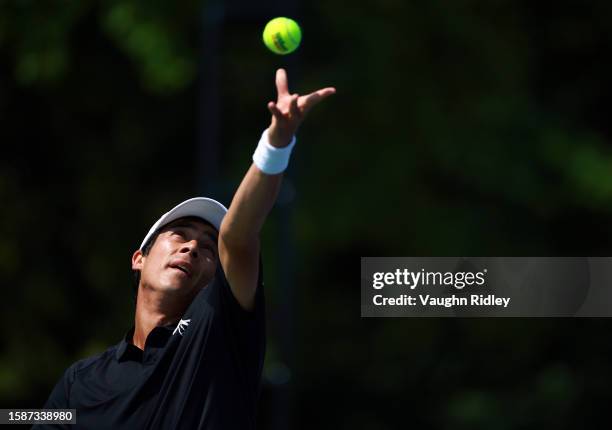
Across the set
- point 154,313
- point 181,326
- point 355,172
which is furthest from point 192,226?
Result: point 355,172

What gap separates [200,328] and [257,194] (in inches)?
18.2

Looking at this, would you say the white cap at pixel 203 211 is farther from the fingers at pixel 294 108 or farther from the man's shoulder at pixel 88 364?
the fingers at pixel 294 108

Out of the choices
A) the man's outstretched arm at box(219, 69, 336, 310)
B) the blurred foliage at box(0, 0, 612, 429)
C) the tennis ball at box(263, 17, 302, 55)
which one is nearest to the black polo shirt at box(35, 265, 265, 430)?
the man's outstretched arm at box(219, 69, 336, 310)

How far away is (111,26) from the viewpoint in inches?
477

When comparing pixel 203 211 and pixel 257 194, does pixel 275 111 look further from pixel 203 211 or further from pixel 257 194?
pixel 203 211

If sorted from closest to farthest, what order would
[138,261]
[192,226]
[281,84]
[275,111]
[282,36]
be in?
[275,111] < [281,84] < [192,226] < [138,261] < [282,36]

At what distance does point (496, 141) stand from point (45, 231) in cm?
479

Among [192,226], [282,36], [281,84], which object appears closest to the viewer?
[281,84]

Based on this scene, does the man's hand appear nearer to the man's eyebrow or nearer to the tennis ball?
the man's eyebrow

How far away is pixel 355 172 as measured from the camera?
12.8 meters

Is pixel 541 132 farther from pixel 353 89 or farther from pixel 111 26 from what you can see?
pixel 111 26

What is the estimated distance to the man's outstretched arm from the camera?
11.5 feet

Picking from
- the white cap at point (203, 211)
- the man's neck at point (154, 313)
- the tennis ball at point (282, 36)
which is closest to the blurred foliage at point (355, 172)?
the tennis ball at point (282, 36)

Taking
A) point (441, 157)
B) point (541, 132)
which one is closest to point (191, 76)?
point (441, 157)
